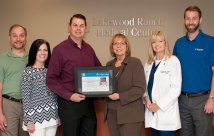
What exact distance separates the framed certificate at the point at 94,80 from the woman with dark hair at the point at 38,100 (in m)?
0.30

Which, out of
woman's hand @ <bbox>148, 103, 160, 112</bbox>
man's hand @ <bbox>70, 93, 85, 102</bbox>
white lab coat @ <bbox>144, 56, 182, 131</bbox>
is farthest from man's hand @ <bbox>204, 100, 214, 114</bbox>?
man's hand @ <bbox>70, 93, 85, 102</bbox>

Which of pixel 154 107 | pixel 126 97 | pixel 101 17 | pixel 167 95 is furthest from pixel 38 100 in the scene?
pixel 101 17

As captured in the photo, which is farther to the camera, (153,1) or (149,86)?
(153,1)

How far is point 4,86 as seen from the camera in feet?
9.48

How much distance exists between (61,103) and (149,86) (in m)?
0.87

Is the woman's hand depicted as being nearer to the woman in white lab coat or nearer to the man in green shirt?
the woman in white lab coat

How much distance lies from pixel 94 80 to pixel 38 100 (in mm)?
547

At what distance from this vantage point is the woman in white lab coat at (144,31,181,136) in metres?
2.66

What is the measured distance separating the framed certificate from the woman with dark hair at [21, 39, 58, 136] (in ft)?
1.00

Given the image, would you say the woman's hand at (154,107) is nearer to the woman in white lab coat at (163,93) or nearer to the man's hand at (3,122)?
the woman in white lab coat at (163,93)

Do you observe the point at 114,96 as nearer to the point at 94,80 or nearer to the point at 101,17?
the point at 94,80

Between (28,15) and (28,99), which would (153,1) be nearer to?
(28,15)

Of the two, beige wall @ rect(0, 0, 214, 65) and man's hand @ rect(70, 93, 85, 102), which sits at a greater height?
beige wall @ rect(0, 0, 214, 65)

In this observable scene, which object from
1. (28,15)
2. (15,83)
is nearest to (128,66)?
(15,83)
